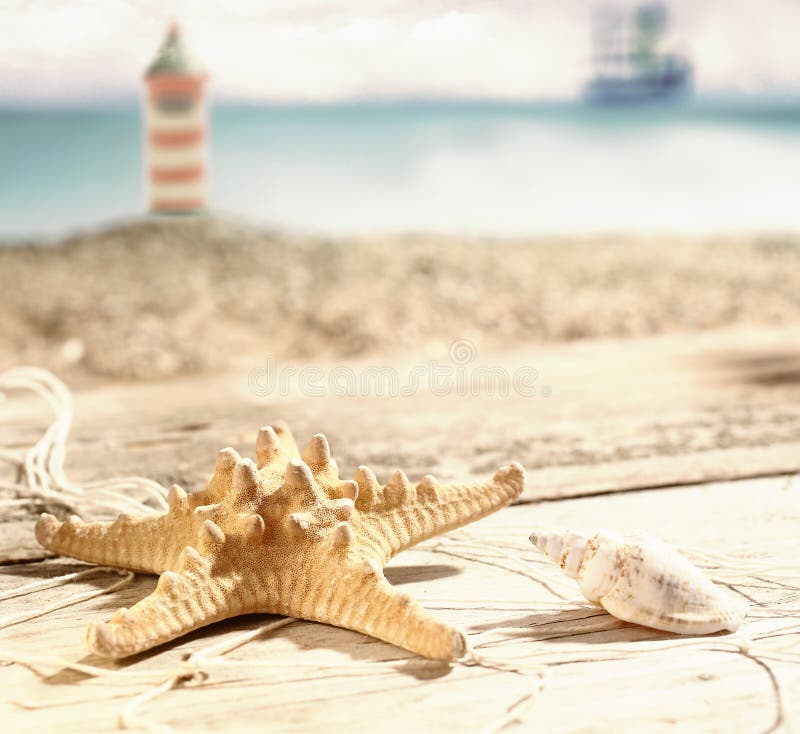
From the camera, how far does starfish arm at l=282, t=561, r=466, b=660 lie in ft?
3.73

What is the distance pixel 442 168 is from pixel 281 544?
4.84m

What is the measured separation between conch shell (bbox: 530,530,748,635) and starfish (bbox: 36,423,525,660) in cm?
20

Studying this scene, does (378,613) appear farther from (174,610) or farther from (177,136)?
(177,136)

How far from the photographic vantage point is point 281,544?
1.28 meters

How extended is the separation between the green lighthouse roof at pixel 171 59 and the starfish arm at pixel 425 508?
426 centimetres

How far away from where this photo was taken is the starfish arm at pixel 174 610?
A: 1119 millimetres

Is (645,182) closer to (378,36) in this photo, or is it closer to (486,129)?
(486,129)

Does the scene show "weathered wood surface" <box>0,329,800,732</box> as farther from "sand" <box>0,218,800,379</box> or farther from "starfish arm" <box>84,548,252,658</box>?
"sand" <box>0,218,800,379</box>

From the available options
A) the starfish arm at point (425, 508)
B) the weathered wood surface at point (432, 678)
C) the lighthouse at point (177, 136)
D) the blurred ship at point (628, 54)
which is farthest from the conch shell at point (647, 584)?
the blurred ship at point (628, 54)

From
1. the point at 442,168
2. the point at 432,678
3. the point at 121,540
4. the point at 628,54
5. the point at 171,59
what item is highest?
the point at 628,54

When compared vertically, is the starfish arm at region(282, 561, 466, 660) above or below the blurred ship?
below

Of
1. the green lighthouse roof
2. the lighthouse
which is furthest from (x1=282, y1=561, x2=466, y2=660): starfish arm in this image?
the green lighthouse roof

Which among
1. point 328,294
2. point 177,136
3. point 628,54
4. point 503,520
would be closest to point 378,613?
point 503,520

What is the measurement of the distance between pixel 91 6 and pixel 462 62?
85.5 inches
